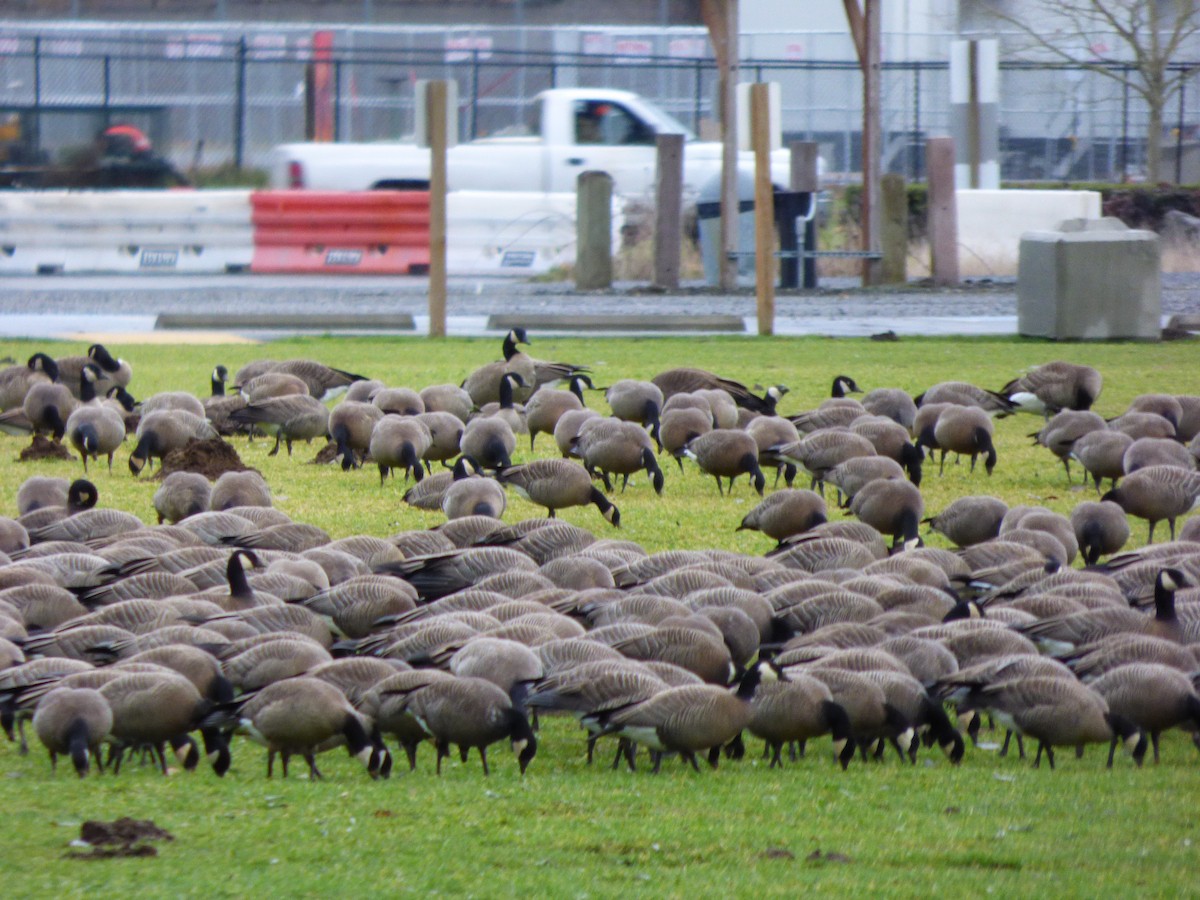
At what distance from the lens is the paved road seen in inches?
866

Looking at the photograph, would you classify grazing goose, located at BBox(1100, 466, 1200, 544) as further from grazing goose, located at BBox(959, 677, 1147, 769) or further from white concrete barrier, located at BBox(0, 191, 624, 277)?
white concrete barrier, located at BBox(0, 191, 624, 277)

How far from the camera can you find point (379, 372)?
1753 centimetres

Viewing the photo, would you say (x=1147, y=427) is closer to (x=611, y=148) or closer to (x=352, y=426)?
(x=352, y=426)

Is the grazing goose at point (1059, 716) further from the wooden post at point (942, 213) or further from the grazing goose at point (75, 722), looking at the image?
the wooden post at point (942, 213)

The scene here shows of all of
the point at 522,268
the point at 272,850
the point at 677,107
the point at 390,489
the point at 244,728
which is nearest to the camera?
the point at 272,850

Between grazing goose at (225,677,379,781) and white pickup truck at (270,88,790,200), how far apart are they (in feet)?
79.1

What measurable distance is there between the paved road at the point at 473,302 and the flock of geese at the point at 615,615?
32.6ft

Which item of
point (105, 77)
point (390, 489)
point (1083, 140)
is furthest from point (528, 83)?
point (390, 489)

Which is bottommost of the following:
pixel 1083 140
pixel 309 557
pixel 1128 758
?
pixel 1128 758

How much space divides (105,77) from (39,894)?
29643mm

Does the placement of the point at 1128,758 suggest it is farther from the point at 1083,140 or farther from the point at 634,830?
the point at 1083,140

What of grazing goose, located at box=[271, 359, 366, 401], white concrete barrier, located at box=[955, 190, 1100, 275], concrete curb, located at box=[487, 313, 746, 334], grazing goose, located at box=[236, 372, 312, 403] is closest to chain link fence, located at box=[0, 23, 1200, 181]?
white concrete barrier, located at box=[955, 190, 1100, 275]

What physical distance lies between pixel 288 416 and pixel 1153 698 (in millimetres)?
8349

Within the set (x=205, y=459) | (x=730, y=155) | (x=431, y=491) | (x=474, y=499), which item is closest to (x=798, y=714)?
(x=474, y=499)
